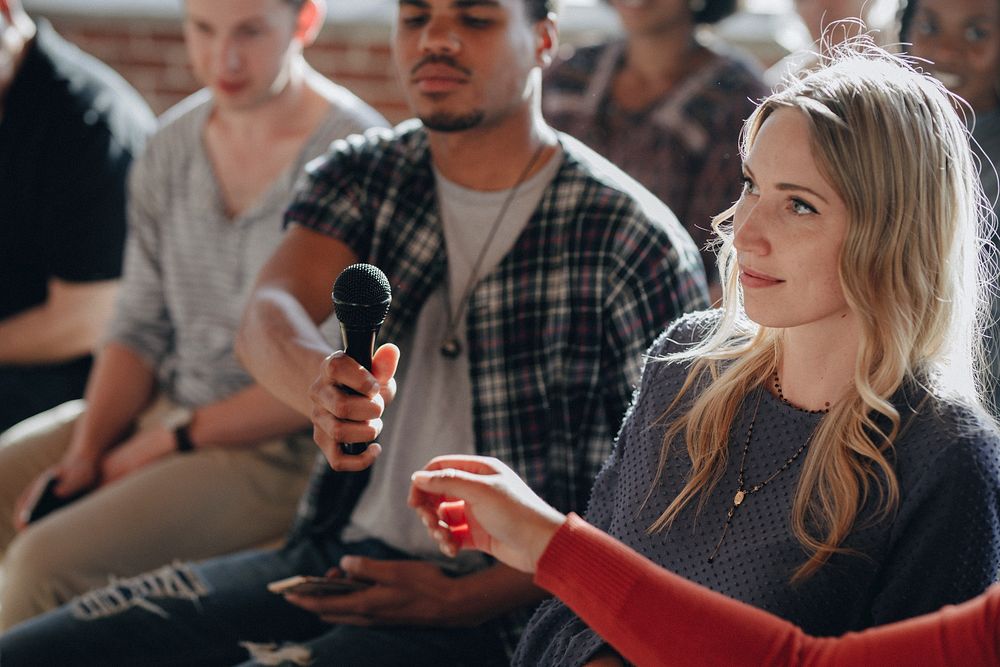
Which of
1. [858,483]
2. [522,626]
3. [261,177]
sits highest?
[261,177]

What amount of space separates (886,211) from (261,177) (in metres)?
1.35

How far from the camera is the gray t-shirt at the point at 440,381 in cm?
160

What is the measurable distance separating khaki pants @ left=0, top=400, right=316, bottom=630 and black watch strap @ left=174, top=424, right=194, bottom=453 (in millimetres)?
17

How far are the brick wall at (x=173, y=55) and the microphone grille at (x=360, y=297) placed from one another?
2858mm

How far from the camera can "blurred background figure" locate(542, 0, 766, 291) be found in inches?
89.4

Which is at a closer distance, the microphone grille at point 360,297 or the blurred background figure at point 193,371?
the microphone grille at point 360,297

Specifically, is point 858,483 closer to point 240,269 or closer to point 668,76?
point 240,269

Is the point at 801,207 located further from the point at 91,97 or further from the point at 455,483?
the point at 91,97

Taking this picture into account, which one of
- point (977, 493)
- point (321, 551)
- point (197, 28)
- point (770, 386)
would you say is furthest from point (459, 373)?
point (197, 28)

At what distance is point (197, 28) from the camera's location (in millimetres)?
2141

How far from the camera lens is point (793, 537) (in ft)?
3.58

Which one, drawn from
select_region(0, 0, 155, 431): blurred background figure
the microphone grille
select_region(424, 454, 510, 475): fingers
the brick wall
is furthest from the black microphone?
the brick wall

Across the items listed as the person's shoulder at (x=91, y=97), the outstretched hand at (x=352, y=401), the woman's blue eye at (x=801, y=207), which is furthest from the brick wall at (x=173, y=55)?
the woman's blue eye at (x=801, y=207)

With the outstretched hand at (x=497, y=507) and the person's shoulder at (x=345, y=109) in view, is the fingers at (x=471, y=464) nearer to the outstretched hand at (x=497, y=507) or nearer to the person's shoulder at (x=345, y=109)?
the outstretched hand at (x=497, y=507)
